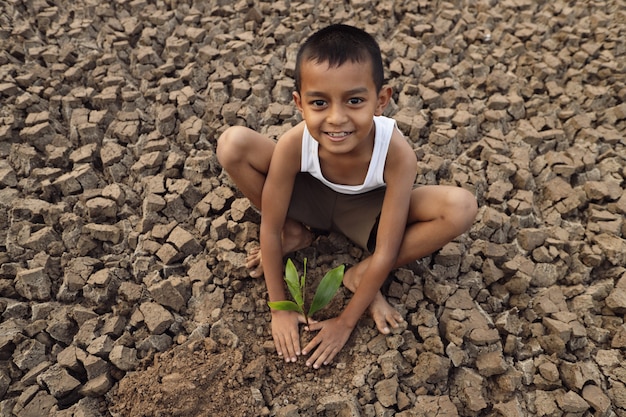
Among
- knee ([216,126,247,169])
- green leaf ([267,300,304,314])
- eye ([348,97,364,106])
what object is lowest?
green leaf ([267,300,304,314])

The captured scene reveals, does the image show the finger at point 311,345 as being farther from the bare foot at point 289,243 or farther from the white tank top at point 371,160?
the white tank top at point 371,160

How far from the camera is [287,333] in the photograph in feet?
5.06

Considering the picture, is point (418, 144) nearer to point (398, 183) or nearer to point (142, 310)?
point (398, 183)

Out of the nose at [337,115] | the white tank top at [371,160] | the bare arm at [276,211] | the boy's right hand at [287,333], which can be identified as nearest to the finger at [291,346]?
the boy's right hand at [287,333]

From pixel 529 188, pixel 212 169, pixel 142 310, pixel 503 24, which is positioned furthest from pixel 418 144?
pixel 142 310

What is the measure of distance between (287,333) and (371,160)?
0.62 metres

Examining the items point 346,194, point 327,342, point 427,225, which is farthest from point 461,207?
point 327,342

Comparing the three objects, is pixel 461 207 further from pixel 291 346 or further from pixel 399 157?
pixel 291 346

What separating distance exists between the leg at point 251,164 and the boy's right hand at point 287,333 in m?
0.18

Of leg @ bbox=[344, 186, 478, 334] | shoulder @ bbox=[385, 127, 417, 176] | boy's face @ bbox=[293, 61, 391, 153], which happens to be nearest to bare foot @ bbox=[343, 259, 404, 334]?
leg @ bbox=[344, 186, 478, 334]

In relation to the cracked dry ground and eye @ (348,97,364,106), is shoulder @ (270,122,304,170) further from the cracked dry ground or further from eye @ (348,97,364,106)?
the cracked dry ground

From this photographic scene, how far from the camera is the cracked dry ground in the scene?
4.81 ft

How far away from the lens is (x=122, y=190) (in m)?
1.91

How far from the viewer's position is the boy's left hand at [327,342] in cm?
150
